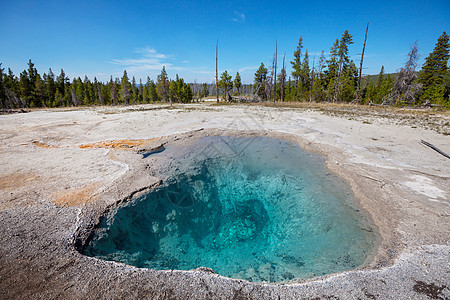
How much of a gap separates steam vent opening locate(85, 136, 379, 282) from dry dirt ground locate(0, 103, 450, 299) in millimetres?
447

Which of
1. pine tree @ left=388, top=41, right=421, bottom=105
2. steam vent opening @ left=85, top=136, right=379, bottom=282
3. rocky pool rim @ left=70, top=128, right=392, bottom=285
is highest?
pine tree @ left=388, top=41, right=421, bottom=105

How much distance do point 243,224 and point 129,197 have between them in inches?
130

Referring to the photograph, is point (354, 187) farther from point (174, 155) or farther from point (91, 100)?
point (91, 100)

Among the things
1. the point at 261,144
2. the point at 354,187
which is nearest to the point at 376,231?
the point at 354,187

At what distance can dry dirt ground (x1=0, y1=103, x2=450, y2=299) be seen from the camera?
275cm

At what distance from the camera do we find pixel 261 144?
1159 centimetres

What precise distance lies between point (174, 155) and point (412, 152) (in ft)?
34.8

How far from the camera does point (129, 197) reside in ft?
17.0

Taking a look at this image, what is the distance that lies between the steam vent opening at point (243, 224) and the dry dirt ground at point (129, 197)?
0.45 m

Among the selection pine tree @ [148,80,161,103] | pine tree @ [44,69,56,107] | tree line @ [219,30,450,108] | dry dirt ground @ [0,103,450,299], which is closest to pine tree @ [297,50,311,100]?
tree line @ [219,30,450,108]

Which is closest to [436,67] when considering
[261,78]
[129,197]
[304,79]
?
[304,79]

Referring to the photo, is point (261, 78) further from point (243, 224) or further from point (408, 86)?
point (243, 224)

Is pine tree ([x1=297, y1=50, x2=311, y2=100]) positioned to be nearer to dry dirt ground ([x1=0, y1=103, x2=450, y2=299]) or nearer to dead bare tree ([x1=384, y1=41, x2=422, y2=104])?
dead bare tree ([x1=384, y1=41, x2=422, y2=104])

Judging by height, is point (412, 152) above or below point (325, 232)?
Result: above
